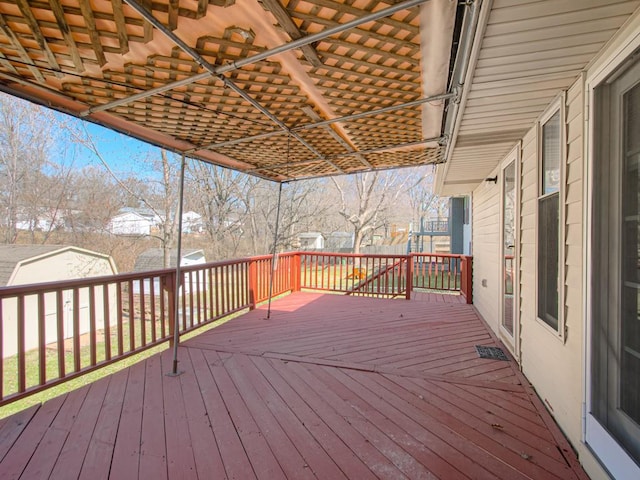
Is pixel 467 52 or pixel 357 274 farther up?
pixel 467 52

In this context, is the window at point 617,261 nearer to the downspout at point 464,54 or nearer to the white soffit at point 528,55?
the white soffit at point 528,55

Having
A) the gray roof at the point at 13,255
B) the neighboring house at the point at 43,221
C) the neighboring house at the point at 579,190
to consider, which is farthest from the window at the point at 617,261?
the neighboring house at the point at 43,221

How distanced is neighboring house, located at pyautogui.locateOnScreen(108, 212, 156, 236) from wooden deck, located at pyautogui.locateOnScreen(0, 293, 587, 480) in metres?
10.8

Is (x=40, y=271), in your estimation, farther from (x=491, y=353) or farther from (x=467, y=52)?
(x=467, y=52)

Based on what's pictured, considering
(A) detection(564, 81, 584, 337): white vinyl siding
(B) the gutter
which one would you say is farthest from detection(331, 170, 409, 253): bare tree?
(A) detection(564, 81, 584, 337): white vinyl siding

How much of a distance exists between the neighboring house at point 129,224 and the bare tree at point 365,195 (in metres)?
9.50

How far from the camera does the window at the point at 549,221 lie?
6.91 feet

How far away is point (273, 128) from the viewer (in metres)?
2.95

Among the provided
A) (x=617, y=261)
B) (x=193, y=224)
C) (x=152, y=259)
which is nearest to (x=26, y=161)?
(x=152, y=259)

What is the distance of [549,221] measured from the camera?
2242 millimetres

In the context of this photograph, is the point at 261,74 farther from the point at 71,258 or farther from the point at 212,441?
the point at 71,258

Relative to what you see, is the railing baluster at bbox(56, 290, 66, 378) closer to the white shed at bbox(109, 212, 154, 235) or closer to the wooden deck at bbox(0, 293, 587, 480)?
the wooden deck at bbox(0, 293, 587, 480)

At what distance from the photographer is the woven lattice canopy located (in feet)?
4.59

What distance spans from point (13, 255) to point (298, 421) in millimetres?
10372
